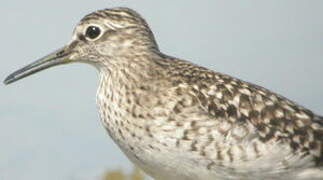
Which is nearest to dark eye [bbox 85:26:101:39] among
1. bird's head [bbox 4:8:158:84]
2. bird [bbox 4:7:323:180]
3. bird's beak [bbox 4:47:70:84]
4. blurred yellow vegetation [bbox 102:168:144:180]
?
bird's head [bbox 4:8:158:84]

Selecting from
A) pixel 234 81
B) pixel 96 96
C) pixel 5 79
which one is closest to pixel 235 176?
pixel 234 81

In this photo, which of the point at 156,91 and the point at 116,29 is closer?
the point at 156,91

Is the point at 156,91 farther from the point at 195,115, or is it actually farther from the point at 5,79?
the point at 5,79

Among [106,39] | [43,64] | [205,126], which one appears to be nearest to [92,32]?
[106,39]

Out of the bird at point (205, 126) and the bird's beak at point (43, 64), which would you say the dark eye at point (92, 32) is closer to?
the bird's beak at point (43, 64)

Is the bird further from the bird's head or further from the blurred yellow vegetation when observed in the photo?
the blurred yellow vegetation

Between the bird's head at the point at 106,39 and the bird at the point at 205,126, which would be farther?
the bird's head at the point at 106,39

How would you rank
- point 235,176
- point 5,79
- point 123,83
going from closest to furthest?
1. point 235,176
2. point 123,83
3. point 5,79

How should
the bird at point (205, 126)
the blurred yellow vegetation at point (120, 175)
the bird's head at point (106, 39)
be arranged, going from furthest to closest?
the blurred yellow vegetation at point (120, 175)
the bird's head at point (106, 39)
the bird at point (205, 126)

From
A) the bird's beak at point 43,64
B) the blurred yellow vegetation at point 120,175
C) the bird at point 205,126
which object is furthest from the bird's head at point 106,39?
the blurred yellow vegetation at point 120,175
